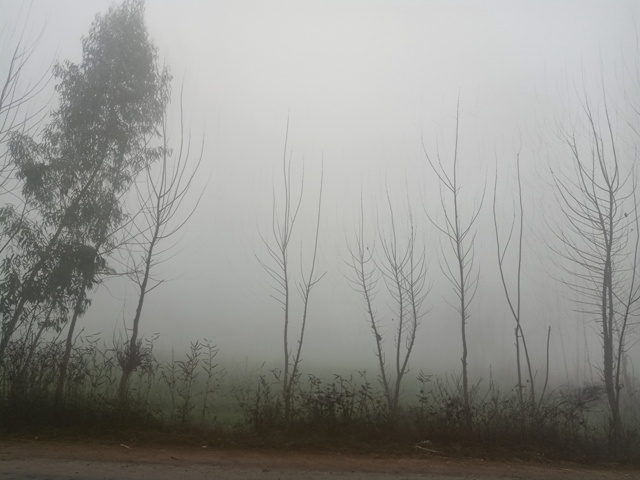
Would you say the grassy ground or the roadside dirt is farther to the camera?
the grassy ground

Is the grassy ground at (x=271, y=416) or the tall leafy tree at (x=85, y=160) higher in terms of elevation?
the tall leafy tree at (x=85, y=160)

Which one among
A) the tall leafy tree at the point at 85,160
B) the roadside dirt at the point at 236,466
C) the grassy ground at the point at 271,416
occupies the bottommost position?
the roadside dirt at the point at 236,466

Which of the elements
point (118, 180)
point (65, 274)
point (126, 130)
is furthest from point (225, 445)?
point (126, 130)

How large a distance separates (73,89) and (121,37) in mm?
2043

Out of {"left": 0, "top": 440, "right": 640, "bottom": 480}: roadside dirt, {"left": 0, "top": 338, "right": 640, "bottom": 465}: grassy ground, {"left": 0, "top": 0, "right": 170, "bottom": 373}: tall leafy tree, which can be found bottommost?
{"left": 0, "top": 440, "right": 640, "bottom": 480}: roadside dirt

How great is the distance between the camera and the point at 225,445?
338 inches

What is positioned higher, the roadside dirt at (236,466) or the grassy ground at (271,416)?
the grassy ground at (271,416)

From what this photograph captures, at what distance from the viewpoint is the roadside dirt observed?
6754mm

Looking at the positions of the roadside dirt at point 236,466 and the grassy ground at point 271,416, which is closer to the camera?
the roadside dirt at point 236,466

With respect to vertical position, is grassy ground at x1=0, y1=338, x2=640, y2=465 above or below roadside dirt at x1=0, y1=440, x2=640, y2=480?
above

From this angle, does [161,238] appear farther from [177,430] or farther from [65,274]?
[177,430]

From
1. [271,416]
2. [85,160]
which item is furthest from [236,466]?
[85,160]

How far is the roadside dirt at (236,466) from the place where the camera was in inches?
266

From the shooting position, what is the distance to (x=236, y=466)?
24.2 feet
